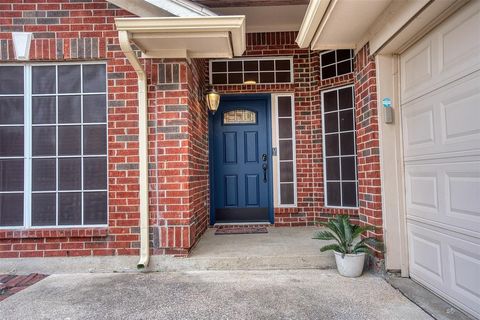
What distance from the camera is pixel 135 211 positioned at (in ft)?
11.1

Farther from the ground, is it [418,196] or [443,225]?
[418,196]

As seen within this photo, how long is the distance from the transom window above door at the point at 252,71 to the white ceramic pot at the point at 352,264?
2.83m

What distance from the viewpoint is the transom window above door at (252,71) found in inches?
190

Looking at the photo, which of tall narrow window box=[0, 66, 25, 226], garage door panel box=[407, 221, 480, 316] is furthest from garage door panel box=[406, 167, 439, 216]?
tall narrow window box=[0, 66, 25, 226]

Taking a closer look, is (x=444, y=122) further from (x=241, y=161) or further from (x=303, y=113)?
(x=241, y=161)

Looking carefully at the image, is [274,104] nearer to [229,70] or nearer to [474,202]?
[229,70]

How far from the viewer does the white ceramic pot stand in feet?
9.91

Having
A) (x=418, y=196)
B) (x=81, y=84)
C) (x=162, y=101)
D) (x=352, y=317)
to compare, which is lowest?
(x=352, y=317)

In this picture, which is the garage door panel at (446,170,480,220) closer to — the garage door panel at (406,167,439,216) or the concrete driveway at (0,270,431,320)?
the garage door panel at (406,167,439,216)

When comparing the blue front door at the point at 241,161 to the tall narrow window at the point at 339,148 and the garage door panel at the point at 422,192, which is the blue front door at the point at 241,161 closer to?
the tall narrow window at the point at 339,148

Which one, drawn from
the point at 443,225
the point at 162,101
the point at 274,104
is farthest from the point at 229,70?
the point at 443,225

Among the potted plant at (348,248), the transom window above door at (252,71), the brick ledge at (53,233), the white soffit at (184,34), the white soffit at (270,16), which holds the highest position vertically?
the white soffit at (270,16)

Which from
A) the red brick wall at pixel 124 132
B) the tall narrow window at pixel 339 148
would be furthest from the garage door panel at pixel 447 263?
the tall narrow window at pixel 339 148

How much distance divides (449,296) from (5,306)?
11.7 ft
